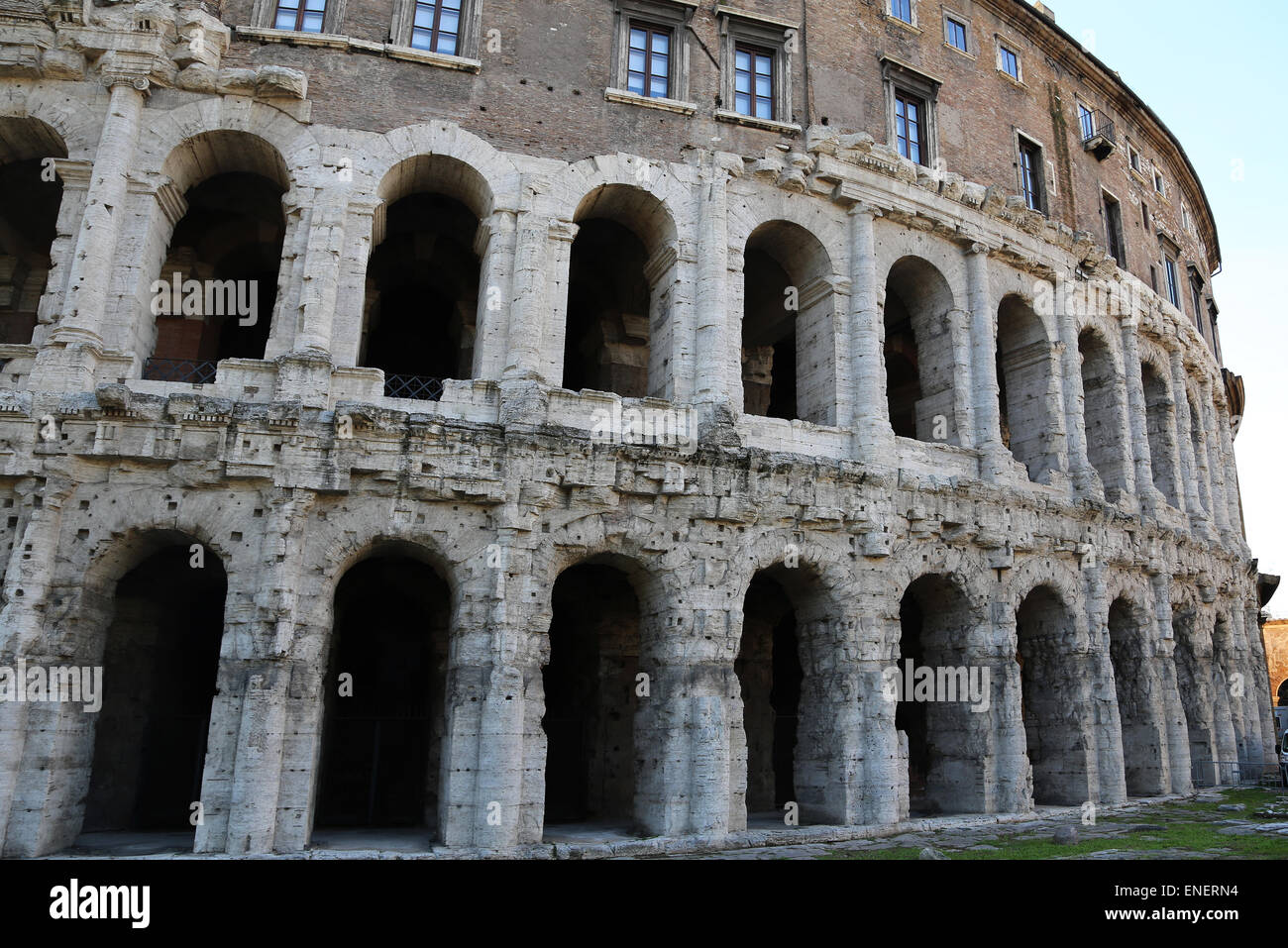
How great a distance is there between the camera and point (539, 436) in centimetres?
1085

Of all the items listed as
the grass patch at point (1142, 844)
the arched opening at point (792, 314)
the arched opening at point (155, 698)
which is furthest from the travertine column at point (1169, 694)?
the arched opening at point (155, 698)

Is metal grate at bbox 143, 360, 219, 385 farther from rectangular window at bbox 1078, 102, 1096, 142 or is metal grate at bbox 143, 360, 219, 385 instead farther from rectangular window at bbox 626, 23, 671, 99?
rectangular window at bbox 1078, 102, 1096, 142

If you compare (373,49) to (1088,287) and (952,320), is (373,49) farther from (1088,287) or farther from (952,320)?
(1088,287)

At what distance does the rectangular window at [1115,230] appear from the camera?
19.4 meters

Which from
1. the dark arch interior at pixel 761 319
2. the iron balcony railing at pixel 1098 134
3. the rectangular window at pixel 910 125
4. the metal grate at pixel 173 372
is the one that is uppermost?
the iron balcony railing at pixel 1098 134

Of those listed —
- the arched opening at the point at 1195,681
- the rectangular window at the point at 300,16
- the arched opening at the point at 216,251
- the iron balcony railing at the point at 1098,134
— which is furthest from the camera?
the iron balcony railing at the point at 1098,134

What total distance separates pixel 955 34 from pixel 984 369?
7.06m

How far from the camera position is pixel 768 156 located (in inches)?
529

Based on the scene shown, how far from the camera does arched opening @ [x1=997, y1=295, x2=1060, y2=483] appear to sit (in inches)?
620

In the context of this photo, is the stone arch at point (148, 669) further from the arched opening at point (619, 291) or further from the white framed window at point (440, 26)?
the white framed window at point (440, 26)

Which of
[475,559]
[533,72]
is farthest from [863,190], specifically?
[475,559]

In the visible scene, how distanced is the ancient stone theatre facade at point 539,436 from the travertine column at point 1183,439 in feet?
7.75

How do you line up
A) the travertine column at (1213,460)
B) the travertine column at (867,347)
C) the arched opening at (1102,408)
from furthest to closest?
the travertine column at (1213,460), the arched opening at (1102,408), the travertine column at (867,347)
